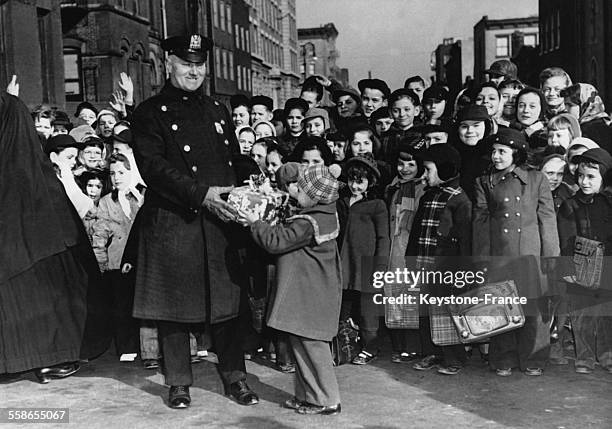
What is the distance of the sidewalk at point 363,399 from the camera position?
14.3 ft

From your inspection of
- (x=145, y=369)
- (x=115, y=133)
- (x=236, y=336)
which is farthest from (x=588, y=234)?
(x=115, y=133)

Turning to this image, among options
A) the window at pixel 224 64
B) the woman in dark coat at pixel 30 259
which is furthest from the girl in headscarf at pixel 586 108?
the window at pixel 224 64

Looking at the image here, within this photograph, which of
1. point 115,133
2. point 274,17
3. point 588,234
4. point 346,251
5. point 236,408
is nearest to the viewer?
point 236,408

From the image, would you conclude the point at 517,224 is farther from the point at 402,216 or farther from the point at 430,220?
the point at 402,216

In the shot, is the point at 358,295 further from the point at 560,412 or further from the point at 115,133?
the point at 115,133

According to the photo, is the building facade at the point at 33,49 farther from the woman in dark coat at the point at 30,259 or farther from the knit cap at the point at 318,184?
the knit cap at the point at 318,184

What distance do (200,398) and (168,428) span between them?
0.57 m

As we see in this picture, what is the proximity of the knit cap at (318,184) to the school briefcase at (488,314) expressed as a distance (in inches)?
53.3

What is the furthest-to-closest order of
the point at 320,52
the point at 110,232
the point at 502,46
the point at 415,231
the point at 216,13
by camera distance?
the point at 320,52, the point at 216,13, the point at 502,46, the point at 110,232, the point at 415,231

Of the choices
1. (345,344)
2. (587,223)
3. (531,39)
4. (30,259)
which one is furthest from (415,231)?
(531,39)

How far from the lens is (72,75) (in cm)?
2388

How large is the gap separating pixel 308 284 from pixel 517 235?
156cm

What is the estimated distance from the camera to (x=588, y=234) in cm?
529

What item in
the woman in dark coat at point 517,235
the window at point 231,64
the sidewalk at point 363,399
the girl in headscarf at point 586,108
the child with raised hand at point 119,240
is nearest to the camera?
the sidewalk at point 363,399
